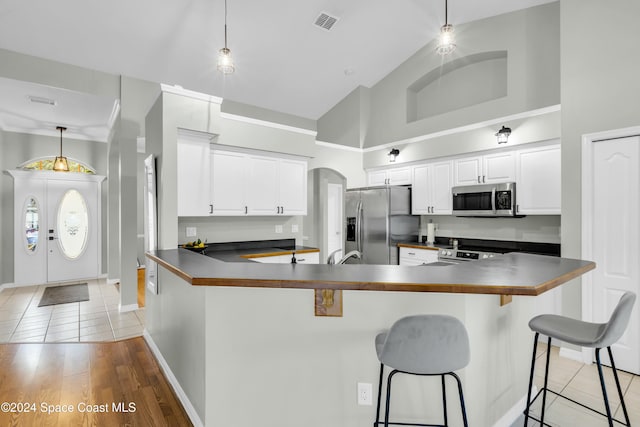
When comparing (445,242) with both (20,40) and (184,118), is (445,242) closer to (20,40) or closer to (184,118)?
(184,118)

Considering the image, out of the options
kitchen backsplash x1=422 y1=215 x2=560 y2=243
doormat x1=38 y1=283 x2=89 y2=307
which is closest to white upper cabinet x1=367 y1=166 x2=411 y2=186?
kitchen backsplash x1=422 y1=215 x2=560 y2=243

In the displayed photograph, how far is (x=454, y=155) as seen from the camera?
14.8 ft

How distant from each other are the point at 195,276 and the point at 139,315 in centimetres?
330

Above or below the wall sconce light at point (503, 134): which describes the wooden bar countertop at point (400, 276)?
below

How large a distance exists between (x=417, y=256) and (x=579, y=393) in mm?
2414

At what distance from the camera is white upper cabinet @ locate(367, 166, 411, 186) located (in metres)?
5.16

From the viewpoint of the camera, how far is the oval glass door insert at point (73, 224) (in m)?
6.26

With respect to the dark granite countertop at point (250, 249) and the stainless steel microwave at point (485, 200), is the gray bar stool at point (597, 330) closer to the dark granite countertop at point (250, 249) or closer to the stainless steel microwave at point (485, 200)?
the stainless steel microwave at point (485, 200)

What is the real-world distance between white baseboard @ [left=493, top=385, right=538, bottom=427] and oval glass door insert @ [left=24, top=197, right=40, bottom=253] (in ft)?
24.7

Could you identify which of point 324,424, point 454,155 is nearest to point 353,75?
point 454,155

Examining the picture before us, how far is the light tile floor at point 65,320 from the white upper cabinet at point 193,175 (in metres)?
1.62

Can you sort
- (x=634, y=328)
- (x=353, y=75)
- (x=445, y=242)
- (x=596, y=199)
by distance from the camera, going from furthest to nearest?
(x=353, y=75), (x=445, y=242), (x=596, y=199), (x=634, y=328)

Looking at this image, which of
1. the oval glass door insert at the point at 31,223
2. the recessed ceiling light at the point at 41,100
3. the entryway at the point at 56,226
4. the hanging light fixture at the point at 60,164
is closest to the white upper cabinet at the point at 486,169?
the recessed ceiling light at the point at 41,100

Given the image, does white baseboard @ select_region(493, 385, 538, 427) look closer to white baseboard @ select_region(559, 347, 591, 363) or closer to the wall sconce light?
white baseboard @ select_region(559, 347, 591, 363)
